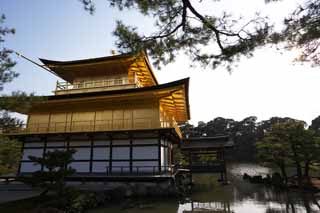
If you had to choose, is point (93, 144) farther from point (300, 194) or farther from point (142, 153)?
point (300, 194)

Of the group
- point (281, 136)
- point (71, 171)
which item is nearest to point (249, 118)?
point (281, 136)

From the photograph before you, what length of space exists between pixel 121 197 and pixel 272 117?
66423 mm

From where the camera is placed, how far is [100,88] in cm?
1720

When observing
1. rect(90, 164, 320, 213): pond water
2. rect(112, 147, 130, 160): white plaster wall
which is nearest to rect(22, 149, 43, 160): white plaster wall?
rect(112, 147, 130, 160): white plaster wall

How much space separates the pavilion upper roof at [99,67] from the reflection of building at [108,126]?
0.11 m

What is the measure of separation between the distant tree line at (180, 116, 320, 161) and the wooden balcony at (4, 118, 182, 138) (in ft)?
156

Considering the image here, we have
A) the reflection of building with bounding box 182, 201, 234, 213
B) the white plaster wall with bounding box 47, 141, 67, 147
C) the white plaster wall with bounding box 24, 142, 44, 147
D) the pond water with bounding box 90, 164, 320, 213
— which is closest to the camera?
the pond water with bounding box 90, 164, 320, 213

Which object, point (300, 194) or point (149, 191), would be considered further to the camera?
point (300, 194)

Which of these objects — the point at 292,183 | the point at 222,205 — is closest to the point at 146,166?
the point at 222,205

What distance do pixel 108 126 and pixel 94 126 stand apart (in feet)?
3.45

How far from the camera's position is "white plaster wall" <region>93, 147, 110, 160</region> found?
47.6ft

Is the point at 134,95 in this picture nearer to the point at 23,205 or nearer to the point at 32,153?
the point at 23,205

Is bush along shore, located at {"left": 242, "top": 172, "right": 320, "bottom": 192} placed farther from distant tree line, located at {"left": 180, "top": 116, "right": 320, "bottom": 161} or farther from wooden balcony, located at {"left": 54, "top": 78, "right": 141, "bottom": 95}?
distant tree line, located at {"left": 180, "top": 116, "right": 320, "bottom": 161}

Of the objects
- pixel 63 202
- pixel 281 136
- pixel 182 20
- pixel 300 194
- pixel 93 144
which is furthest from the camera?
pixel 281 136
